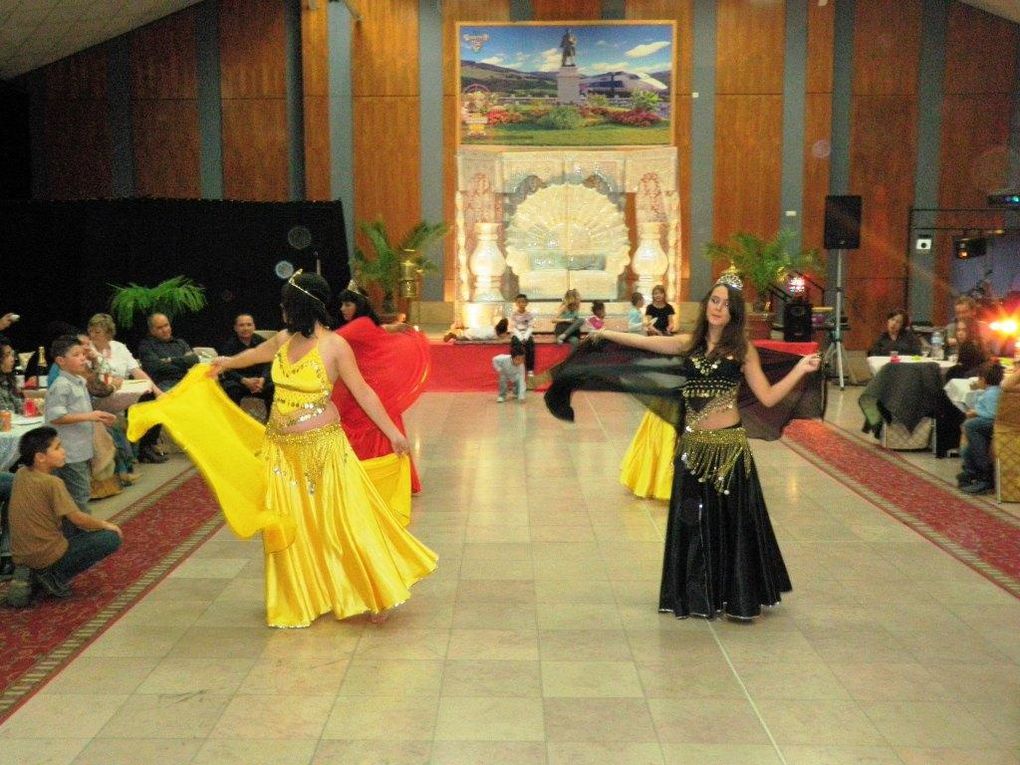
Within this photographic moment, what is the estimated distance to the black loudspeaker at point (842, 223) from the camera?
576 inches

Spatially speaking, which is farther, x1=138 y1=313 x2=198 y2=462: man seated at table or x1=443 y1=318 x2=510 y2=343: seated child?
x1=443 y1=318 x2=510 y2=343: seated child

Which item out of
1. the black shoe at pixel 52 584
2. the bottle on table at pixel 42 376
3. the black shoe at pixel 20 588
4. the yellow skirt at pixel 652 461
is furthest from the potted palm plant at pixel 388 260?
the black shoe at pixel 20 588

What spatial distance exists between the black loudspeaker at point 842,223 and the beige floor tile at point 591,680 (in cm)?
1135

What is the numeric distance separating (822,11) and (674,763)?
1544 centimetres

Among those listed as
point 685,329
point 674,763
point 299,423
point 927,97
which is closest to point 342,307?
point 299,423

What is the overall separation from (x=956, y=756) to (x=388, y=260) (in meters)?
13.4

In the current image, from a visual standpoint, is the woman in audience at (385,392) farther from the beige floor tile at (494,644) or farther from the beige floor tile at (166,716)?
the beige floor tile at (166,716)

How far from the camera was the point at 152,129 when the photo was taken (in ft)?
56.3

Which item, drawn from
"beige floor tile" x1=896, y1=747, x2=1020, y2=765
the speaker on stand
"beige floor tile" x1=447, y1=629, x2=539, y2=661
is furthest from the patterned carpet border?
the speaker on stand

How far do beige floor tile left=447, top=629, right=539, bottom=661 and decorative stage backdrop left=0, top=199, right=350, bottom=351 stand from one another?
26.8ft

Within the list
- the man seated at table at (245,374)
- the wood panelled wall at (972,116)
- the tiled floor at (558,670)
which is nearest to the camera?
the tiled floor at (558,670)

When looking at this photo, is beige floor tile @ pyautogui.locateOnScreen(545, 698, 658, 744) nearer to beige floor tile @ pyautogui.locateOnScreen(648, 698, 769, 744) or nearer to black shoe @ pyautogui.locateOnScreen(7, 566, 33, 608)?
beige floor tile @ pyautogui.locateOnScreen(648, 698, 769, 744)

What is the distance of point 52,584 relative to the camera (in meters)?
5.12

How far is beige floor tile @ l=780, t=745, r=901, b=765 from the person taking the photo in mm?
3471
